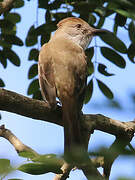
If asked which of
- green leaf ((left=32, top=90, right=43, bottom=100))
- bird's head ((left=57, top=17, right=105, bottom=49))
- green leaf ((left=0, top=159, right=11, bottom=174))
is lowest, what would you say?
green leaf ((left=32, top=90, right=43, bottom=100))

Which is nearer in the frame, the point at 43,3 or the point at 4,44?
the point at 43,3

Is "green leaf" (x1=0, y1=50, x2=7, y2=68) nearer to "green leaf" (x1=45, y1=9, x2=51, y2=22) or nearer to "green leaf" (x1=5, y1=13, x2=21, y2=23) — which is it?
"green leaf" (x1=5, y1=13, x2=21, y2=23)

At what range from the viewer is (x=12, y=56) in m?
4.99

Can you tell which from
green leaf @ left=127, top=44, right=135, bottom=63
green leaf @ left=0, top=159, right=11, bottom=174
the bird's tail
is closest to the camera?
green leaf @ left=0, top=159, right=11, bottom=174

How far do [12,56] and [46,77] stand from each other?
1011 millimetres

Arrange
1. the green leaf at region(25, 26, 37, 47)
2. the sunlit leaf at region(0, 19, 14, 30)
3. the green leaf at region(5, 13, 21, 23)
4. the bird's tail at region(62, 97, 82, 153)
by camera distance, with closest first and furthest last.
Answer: the bird's tail at region(62, 97, 82, 153), the green leaf at region(25, 26, 37, 47), the sunlit leaf at region(0, 19, 14, 30), the green leaf at region(5, 13, 21, 23)

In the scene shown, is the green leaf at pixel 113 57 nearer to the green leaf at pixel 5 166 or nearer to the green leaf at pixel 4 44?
the green leaf at pixel 4 44

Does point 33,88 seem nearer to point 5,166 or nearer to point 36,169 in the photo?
point 36,169

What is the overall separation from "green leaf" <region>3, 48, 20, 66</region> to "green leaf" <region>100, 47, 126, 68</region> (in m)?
1.25

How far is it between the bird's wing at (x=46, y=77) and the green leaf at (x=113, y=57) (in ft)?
2.33

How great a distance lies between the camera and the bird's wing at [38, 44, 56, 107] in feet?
12.6

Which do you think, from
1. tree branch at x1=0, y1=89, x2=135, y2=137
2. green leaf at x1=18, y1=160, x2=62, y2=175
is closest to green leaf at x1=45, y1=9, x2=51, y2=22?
tree branch at x1=0, y1=89, x2=135, y2=137

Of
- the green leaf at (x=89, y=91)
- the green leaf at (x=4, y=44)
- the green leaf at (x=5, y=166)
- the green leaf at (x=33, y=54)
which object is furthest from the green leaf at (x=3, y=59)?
the green leaf at (x=5, y=166)

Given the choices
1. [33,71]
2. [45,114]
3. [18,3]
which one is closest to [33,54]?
[33,71]
